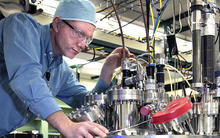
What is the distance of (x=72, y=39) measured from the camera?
1.25 m

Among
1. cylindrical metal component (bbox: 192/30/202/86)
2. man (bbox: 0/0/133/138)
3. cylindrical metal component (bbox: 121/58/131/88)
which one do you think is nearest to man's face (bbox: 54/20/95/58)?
man (bbox: 0/0/133/138)

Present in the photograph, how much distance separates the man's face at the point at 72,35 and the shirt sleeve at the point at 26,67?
0.17 metres

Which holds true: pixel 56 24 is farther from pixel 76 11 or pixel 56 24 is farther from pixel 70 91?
pixel 70 91

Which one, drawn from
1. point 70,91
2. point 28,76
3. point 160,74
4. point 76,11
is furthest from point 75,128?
point 70,91

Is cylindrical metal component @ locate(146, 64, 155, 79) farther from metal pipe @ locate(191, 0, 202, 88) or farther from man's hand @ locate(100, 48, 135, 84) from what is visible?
man's hand @ locate(100, 48, 135, 84)

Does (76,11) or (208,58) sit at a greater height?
(76,11)

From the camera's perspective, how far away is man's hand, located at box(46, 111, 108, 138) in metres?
0.76

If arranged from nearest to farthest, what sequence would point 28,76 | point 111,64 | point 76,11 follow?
point 28,76
point 76,11
point 111,64

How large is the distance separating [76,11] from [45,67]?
29 centimetres

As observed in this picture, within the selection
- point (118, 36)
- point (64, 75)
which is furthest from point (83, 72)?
point (64, 75)

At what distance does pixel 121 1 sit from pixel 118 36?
0.44 m

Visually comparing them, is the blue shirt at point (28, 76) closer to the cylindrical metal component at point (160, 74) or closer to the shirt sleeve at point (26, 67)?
the shirt sleeve at point (26, 67)

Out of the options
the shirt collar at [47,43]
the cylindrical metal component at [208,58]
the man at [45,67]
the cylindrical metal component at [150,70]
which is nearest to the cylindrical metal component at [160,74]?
the cylindrical metal component at [150,70]

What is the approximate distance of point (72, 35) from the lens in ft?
4.06
